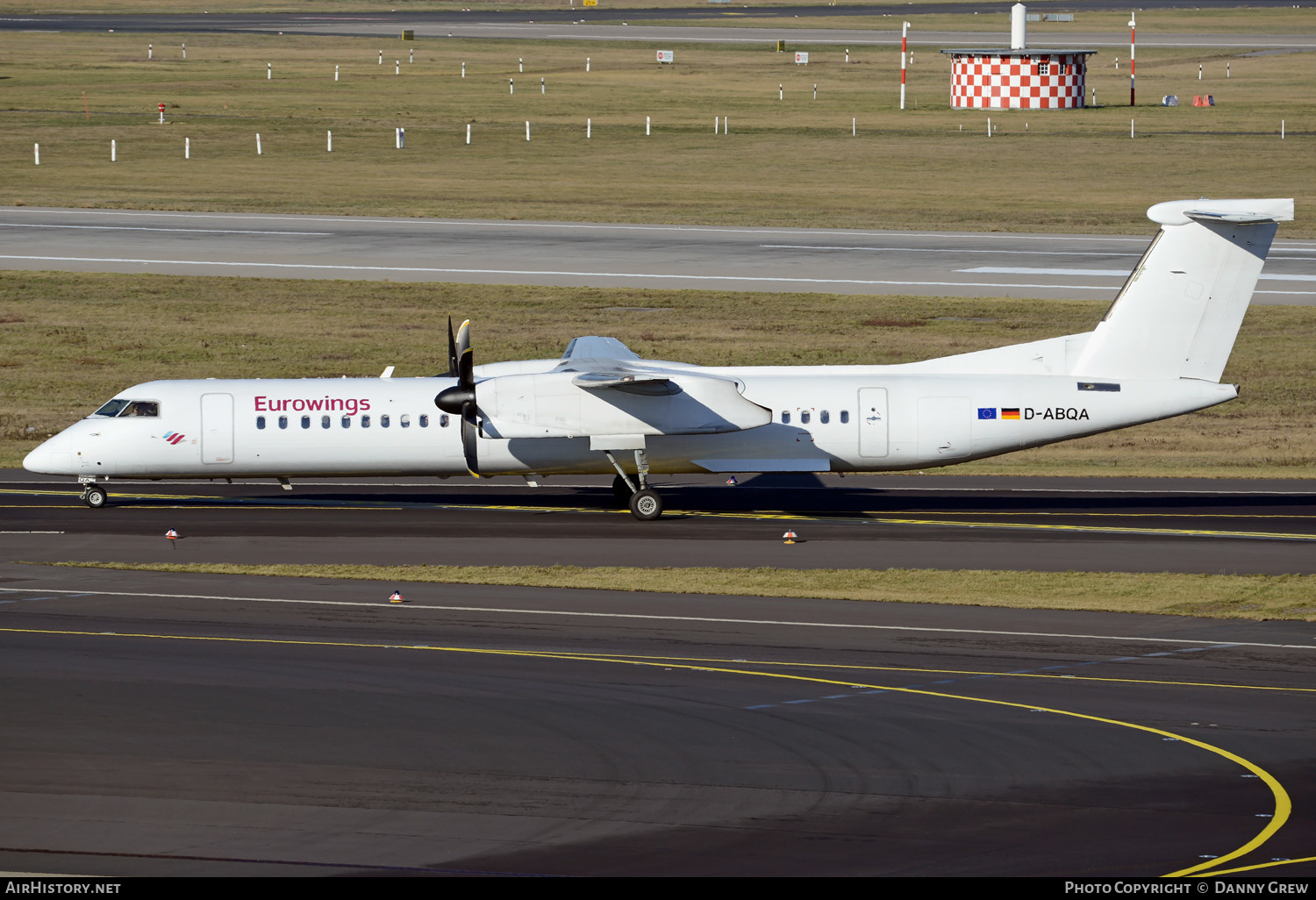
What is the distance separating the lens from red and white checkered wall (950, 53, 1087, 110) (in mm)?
98312

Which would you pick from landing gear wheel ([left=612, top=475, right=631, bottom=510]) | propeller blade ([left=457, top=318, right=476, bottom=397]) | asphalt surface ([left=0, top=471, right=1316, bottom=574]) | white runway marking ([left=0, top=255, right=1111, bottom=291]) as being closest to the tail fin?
asphalt surface ([left=0, top=471, right=1316, bottom=574])

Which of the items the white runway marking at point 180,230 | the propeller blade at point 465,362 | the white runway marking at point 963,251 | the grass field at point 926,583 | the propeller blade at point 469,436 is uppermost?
the white runway marking at point 180,230

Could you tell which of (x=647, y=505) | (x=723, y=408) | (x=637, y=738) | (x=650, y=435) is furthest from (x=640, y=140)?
(x=637, y=738)

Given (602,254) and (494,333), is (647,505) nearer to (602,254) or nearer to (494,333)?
(494,333)

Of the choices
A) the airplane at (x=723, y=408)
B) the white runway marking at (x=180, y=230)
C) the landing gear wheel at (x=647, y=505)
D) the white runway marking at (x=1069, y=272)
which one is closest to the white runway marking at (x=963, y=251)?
the white runway marking at (x=1069, y=272)

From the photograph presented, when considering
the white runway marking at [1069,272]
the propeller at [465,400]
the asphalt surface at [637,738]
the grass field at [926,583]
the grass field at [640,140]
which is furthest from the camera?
the grass field at [640,140]

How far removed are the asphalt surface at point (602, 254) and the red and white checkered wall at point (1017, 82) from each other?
32.7 meters

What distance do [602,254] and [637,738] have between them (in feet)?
151

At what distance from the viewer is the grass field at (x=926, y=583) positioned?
2611cm

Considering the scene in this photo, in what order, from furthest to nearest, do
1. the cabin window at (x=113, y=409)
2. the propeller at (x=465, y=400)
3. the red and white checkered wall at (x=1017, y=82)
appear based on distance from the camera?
Answer: the red and white checkered wall at (x=1017, y=82) → the cabin window at (x=113, y=409) → the propeller at (x=465, y=400)

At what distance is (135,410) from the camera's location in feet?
110

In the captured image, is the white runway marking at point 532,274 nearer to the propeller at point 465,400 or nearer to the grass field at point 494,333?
the grass field at point 494,333

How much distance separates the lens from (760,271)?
60344 mm

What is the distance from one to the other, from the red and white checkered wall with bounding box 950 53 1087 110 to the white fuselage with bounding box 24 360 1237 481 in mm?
70001
